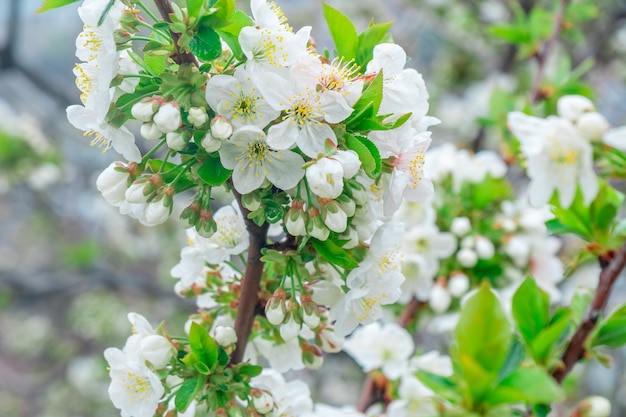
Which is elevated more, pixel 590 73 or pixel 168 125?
pixel 168 125

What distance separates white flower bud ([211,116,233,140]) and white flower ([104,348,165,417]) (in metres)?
0.34

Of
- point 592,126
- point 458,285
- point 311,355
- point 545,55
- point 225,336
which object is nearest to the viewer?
point 225,336

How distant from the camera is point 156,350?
763 millimetres

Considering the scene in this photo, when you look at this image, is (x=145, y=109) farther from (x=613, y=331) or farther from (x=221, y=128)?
(x=613, y=331)

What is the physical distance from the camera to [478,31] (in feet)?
12.0

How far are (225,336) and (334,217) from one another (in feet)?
0.79

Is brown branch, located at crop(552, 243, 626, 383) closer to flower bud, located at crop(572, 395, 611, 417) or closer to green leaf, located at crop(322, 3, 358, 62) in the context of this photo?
flower bud, located at crop(572, 395, 611, 417)

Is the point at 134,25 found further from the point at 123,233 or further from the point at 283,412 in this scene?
the point at 123,233

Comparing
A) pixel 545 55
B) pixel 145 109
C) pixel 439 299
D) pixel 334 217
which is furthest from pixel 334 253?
pixel 545 55

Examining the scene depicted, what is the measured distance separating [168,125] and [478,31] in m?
3.39

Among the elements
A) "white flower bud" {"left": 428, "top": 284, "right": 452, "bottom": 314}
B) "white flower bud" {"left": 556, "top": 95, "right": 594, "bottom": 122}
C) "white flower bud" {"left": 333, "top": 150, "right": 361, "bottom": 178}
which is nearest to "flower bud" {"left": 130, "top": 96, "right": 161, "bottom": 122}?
"white flower bud" {"left": 333, "top": 150, "right": 361, "bottom": 178}

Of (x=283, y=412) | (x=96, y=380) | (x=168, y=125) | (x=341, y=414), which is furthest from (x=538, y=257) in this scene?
(x=96, y=380)

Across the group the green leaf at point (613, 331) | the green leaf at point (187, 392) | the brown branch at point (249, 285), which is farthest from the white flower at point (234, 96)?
the green leaf at point (613, 331)

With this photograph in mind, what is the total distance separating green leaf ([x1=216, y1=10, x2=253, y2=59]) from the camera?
2.24 ft
